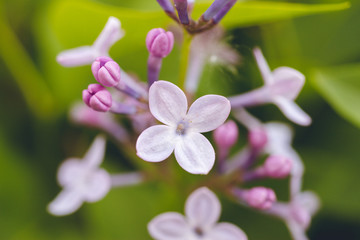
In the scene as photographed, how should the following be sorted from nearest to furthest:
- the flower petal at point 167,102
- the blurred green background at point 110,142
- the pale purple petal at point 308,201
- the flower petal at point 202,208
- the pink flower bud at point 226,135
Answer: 1. the flower petal at point 167,102
2. the flower petal at point 202,208
3. the pink flower bud at point 226,135
4. the pale purple petal at point 308,201
5. the blurred green background at point 110,142

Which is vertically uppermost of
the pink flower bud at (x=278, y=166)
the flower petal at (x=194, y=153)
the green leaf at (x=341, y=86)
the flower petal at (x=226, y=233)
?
the flower petal at (x=194, y=153)

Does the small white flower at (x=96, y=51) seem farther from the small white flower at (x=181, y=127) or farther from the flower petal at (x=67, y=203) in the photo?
the flower petal at (x=67, y=203)

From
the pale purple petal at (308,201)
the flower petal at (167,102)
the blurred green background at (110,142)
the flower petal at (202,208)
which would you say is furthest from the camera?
the blurred green background at (110,142)

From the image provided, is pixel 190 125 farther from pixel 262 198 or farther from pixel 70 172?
pixel 70 172

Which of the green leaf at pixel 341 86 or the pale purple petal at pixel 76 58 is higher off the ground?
the pale purple petal at pixel 76 58

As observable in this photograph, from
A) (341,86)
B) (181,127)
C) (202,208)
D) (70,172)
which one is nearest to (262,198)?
(202,208)

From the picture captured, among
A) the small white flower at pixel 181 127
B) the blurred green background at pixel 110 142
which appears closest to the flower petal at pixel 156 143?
the small white flower at pixel 181 127

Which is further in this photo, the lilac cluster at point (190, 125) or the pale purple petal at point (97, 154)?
the pale purple petal at point (97, 154)
